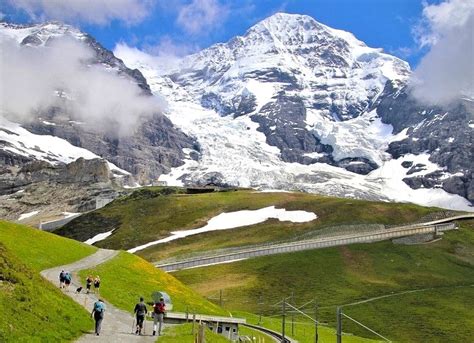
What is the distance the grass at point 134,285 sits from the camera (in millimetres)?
60219

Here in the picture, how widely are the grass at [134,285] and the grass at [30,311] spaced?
16.7m

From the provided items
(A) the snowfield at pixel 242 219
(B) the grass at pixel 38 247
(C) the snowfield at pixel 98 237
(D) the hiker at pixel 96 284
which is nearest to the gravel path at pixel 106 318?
(D) the hiker at pixel 96 284

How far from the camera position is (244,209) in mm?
195250

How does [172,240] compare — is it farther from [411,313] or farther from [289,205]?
[411,313]

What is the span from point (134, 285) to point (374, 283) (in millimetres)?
71495

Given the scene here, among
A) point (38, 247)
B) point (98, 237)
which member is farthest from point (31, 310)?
point (98, 237)

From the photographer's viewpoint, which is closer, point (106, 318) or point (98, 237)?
point (106, 318)

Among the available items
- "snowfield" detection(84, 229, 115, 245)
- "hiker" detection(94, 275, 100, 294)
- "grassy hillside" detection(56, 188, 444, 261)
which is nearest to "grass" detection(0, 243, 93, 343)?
"hiker" detection(94, 275, 100, 294)

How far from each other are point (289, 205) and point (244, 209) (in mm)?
12642

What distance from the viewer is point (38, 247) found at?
7538 cm

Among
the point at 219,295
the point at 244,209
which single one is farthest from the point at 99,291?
the point at 244,209

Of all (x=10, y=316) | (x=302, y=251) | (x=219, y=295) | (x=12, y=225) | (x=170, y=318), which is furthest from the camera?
(x=302, y=251)

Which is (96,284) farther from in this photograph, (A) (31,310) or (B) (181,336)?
(A) (31,310)

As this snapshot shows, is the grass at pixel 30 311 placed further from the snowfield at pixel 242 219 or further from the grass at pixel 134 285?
the snowfield at pixel 242 219
